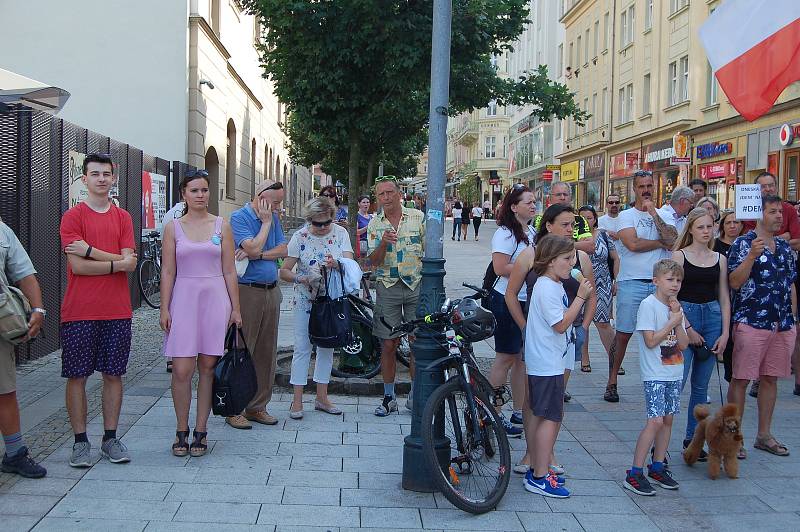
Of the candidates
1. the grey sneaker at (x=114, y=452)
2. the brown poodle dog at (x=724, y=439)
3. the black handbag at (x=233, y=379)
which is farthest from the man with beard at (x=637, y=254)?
the grey sneaker at (x=114, y=452)

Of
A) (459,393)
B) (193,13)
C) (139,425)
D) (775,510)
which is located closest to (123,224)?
(139,425)

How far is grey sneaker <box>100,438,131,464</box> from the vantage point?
214 inches

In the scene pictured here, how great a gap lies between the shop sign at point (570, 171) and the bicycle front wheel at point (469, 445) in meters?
42.2

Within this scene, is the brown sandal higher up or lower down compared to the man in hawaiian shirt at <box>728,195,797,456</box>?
lower down

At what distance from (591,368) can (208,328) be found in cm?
492

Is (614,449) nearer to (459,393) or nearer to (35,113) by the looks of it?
(459,393)

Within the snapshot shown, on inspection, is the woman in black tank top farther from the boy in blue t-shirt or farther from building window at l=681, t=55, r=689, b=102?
building window at l=681, t=55, r=689, b=102

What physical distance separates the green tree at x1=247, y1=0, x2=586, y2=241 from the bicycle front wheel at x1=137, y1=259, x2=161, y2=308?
3299mm

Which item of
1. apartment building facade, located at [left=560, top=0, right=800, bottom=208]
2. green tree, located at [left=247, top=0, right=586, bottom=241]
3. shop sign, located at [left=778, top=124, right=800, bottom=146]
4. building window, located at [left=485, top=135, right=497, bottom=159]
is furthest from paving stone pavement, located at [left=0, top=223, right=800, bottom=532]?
building window, located at [left=485, top=135, right=497, bottom=159]

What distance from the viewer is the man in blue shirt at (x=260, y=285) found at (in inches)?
253

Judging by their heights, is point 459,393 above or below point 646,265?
below

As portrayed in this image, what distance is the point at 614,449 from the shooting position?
622 centimetres

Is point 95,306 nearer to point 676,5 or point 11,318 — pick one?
point 11,318

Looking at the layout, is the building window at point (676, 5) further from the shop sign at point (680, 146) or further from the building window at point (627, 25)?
the building window at point (627, 25)
